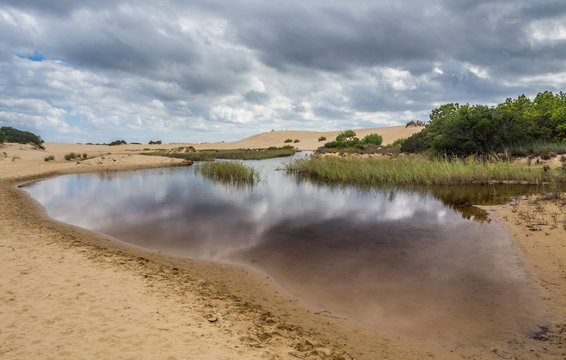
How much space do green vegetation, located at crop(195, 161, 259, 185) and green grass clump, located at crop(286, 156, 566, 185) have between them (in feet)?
15.3

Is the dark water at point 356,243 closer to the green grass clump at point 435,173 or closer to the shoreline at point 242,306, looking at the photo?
the shoreline at point 242,306

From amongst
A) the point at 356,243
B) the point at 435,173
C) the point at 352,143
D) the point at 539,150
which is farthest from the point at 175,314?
the point at 352,143

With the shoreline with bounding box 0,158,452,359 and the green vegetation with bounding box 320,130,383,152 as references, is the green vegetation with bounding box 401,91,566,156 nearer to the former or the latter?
the green vegetation with bounding box 320,130,383,152

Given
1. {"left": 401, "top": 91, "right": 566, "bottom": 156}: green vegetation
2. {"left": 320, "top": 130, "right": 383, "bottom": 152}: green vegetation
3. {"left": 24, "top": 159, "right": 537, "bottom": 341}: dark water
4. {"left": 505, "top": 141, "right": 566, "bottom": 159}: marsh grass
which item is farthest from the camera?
{"left": 320, "top": 130, "right": 383, "bottom": 152}: green vegetation

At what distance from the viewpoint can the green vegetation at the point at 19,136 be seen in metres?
Answer: 40.3

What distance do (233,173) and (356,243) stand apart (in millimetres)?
13993

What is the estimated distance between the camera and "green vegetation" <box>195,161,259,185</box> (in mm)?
19391

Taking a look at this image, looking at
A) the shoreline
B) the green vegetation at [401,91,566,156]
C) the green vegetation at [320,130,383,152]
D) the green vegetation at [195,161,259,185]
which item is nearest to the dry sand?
the shoreline

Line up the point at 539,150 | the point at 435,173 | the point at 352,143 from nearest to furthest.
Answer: the point at 435,173 < the point at 539,150 < the point at 352,143

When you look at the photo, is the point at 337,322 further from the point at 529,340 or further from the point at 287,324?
the point at 529,340

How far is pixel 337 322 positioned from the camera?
4.39m

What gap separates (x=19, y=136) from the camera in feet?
137

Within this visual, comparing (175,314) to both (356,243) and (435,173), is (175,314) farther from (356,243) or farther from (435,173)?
(435,173)

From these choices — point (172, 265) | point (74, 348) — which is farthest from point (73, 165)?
point (74, 348)
